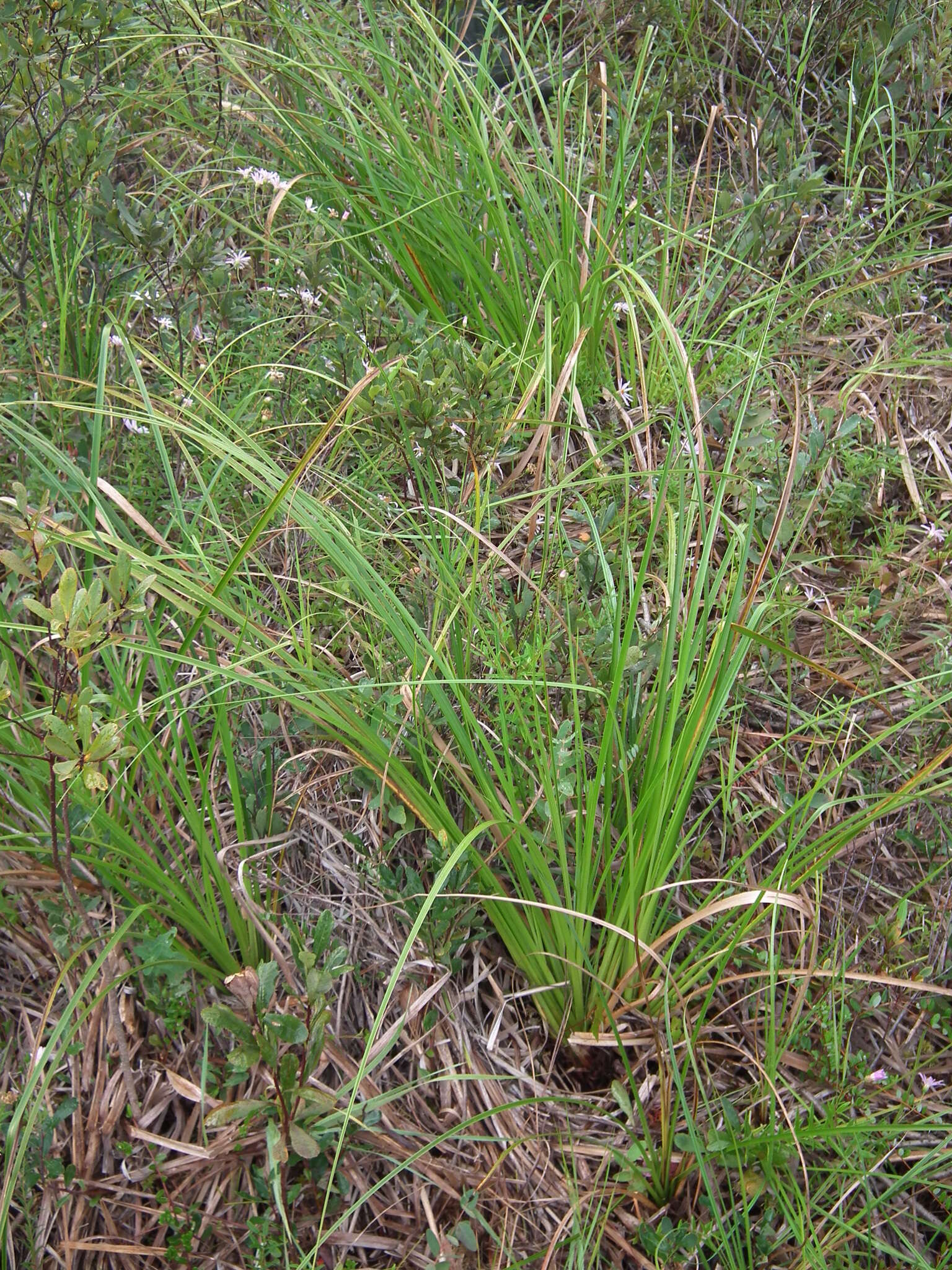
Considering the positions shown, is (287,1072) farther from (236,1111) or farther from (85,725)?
(85,725)

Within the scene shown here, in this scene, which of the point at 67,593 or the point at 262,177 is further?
the point at 262,177

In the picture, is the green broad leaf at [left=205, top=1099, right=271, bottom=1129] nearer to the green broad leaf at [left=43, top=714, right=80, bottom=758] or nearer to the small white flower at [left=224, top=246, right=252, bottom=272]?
the green broad leaf at [left=43, top=714, right=80, bottom=758]

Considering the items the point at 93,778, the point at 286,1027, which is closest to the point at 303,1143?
the point at 286,1027

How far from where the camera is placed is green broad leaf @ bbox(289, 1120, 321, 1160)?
129 cm

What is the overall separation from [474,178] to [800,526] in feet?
3.80

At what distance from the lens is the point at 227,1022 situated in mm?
1293

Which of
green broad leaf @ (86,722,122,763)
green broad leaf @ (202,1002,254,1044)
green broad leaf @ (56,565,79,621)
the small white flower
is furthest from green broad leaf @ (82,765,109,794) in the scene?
the small white flower

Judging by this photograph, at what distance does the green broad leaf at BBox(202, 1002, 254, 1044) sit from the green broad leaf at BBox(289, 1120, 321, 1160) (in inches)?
5.3

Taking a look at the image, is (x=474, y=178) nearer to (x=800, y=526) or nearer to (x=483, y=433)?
(x=483, y=433)

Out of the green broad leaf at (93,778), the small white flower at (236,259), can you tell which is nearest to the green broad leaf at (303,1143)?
the green broad leaf at (93,778)

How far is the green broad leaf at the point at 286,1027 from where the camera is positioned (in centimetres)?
129

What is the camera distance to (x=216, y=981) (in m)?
1.52

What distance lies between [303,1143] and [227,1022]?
0.19 metres

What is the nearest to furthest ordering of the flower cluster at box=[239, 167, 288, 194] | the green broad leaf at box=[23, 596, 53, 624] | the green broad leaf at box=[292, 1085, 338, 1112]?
the green broad leaf at box=[23, 596, 53, 624]
the green broad leaf at box=[292, 1085, 338, 1112]
the flower cluster at box=[239, 167, 288, 194]
